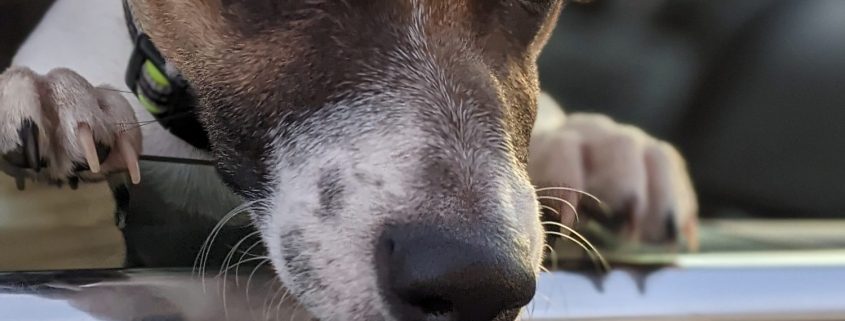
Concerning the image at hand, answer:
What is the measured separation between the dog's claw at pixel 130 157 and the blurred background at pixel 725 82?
3.16 ft

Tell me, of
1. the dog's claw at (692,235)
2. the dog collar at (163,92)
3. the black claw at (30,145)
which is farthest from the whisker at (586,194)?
the black claw at (30,145)

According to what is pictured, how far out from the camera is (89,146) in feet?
3.63

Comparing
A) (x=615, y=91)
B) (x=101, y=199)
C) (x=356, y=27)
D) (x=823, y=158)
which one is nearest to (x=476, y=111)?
(x=356, y=27)

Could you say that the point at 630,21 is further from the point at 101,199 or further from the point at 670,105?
the point at 101,199

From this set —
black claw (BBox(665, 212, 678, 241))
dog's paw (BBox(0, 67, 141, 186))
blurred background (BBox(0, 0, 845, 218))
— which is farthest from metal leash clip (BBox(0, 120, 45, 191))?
blurred background (BBox(0, 0, 845, 218))

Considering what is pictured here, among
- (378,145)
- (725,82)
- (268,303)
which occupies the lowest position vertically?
(725,82)

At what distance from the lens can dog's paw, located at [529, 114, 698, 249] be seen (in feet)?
3.98

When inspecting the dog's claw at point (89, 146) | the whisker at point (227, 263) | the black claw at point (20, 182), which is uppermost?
the dog's claw at point (89, 146)

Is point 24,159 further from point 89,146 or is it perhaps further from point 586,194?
point 586,194

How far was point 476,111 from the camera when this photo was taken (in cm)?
106

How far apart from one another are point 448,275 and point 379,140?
19 centimetres

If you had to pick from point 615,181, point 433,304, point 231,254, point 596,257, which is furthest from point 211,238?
point 615,181

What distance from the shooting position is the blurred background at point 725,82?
2.25 m

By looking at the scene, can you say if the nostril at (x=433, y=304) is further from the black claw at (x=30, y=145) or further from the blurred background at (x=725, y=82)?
the blurred background at (x=725, y=82)
